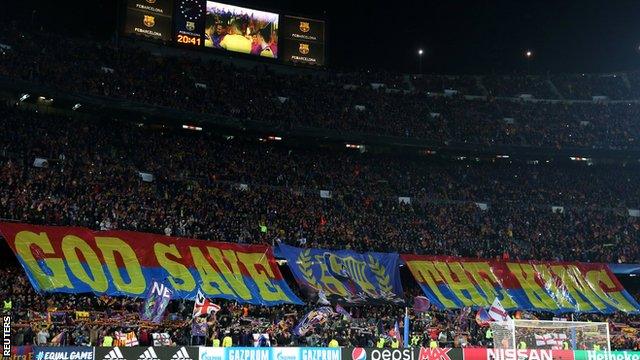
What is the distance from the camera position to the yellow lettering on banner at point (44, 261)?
32.8 m

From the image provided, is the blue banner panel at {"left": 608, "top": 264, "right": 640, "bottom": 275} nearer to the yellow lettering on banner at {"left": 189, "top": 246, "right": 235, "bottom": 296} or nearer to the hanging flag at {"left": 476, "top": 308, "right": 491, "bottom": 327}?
the hanging flag at {"left": 476, "top": 308, "right": 491, "bottom": 327}

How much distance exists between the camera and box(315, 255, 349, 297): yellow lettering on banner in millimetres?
41122

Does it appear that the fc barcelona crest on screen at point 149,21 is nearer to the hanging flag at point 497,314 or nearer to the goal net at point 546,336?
the hanging flag at point 497,314

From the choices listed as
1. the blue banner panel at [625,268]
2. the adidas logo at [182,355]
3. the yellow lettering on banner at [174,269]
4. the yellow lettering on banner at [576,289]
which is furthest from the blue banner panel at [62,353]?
the blue banner panel at [625,268]

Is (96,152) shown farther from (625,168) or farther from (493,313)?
(625,168)

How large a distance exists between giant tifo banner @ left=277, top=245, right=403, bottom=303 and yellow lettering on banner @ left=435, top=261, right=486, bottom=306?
348 cm

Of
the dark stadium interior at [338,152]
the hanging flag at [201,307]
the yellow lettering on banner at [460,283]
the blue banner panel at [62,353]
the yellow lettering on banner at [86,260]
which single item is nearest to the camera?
the blue banner panel at [62,353]

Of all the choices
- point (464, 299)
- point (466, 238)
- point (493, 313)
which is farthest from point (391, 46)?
point (493, 313)

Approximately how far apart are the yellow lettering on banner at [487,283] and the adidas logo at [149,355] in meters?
26.8

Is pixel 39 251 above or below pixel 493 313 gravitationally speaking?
above

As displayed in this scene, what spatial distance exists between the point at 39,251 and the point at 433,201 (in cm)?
3132

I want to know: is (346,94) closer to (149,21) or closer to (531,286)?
(149,21)

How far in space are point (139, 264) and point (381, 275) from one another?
1525cm

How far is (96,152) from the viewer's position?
4584 centimetres
